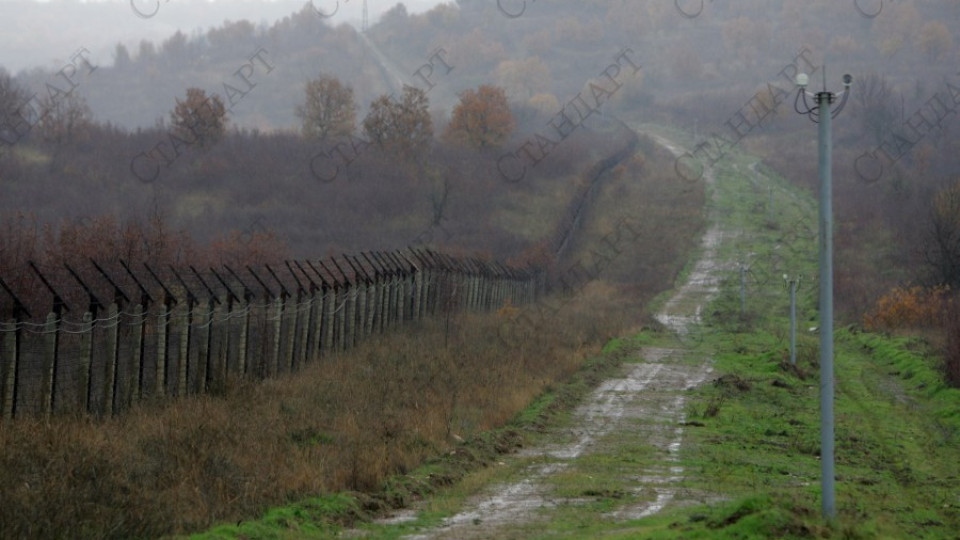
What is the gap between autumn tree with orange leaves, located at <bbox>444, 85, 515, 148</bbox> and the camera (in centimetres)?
7988

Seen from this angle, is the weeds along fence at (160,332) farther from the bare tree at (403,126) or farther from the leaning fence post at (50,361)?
the bare tree at (403,126)

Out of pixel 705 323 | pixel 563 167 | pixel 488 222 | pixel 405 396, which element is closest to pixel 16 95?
pixel 488 222

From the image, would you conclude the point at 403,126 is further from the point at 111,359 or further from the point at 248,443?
the point at 248,443

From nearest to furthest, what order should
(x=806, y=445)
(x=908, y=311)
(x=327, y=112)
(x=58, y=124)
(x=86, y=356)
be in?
(x=86, y=356) → (x=806, y=445) → (x=908, y=311) → (x=58, y=124) → (x=327, y=112)

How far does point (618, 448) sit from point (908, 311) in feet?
74.1

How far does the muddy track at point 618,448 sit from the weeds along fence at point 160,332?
5817 mm

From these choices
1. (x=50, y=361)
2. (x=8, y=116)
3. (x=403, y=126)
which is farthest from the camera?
(x=403, y=126)


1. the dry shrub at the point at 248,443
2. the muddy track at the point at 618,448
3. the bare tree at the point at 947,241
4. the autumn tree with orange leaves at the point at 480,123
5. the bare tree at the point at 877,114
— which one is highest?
the bare tree at the point at 877,114

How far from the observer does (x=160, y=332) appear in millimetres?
16516

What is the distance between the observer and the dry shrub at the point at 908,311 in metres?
34.9

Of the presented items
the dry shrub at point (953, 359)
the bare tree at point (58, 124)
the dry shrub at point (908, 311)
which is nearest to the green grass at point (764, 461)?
the dry shrub at point (953, 359)

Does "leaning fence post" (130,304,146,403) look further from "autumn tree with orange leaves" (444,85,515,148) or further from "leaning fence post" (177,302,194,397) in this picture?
"autumn tree with orange leaves" (444,85,515,148)

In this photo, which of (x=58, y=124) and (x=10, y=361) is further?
(x=58, y=124)

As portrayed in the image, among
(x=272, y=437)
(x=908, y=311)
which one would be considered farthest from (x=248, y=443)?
(x=908, y=311)
